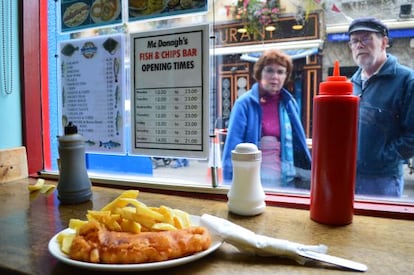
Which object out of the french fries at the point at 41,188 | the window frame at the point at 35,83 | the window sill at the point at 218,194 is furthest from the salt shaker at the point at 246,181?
the french fries at the point at 41,188

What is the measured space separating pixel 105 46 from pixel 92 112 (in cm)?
24

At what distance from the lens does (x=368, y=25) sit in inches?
36.8

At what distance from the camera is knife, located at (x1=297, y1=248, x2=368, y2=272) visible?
1.86 ft

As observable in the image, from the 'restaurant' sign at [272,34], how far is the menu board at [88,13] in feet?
1.23

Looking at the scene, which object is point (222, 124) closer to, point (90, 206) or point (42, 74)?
point (90, 206)

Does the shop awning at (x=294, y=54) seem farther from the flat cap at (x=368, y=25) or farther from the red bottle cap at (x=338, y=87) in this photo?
the red bottle cap at (x=338, y=87)

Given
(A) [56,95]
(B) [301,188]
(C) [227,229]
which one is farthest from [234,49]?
(A) [56,95]

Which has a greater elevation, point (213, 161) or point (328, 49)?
point (328, 49)

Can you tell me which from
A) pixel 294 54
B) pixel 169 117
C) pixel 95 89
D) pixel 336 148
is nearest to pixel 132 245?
pixel 336 148

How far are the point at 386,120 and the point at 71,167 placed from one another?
33.5 inches

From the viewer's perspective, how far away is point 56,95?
1.36 m

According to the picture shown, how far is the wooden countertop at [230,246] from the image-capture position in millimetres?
579

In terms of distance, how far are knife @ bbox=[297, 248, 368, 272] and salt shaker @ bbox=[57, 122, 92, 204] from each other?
65cm

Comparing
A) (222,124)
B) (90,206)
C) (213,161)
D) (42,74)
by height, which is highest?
(42,74)
